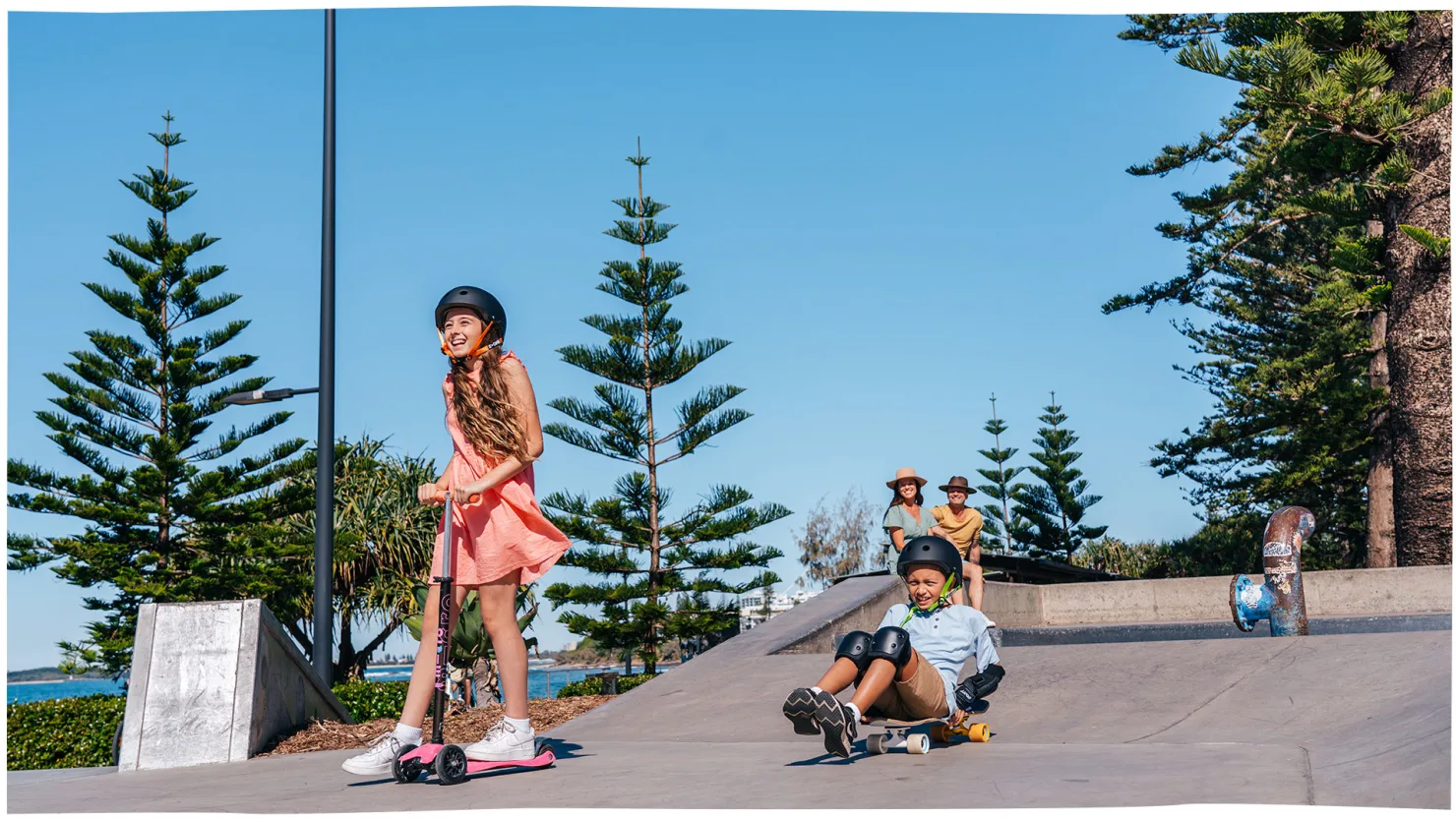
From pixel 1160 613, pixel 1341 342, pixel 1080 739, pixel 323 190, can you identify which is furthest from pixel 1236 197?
pixel 1080 739

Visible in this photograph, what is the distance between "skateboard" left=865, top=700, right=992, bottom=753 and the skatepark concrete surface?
5cm

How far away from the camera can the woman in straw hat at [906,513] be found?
808 centimetres

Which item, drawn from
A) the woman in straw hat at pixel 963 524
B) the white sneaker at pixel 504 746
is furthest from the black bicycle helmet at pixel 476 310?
the woman in straw hat at pixel 963 524

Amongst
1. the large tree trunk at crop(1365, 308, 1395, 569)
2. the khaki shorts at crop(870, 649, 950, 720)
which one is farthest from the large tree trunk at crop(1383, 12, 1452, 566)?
the khaki shorts at crop(870, 649, 950, 720)

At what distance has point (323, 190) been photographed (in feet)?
29.8

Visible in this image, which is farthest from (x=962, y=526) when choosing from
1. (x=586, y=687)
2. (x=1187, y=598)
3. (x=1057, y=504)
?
(x=1057, y=504)

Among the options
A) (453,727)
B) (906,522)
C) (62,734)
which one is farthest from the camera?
(62,734)

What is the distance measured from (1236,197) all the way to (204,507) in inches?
675

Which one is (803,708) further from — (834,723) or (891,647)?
(891,647)

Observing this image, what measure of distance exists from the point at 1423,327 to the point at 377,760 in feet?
39.2

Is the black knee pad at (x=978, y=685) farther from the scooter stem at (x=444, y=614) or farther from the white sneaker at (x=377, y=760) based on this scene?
the white sneaker at (x=377, y=760)

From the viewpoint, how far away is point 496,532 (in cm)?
409

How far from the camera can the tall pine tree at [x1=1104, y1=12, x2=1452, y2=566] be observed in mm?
11148

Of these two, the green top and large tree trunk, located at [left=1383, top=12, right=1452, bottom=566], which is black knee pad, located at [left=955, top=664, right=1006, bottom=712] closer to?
the green top
